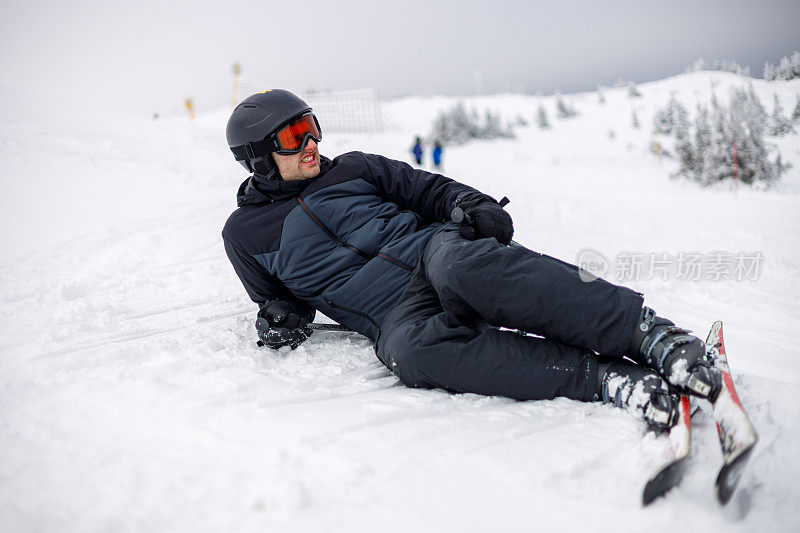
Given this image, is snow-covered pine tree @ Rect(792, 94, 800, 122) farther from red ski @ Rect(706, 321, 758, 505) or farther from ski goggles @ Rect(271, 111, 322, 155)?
ski goggles @ Rect(271, 111, 322, 155)

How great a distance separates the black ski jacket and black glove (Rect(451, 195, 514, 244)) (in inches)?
7.4

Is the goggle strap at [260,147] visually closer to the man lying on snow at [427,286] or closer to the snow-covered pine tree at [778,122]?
the man lying on snow at [427,286]

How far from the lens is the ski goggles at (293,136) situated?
2.55 meters

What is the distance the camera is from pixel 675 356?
1627 millimetres

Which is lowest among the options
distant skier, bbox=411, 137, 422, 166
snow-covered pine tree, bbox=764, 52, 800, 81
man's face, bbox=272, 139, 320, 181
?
distant skier, bbox=411, 137, 422, 166

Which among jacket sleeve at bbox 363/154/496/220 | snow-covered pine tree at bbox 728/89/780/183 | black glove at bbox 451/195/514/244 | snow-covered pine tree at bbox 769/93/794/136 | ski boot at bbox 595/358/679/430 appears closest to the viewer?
ski boot at bbox 595/358/679/430

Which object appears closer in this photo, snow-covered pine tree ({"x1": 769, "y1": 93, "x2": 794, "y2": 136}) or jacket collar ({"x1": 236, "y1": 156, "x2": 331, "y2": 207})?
jacket collar ({"x1": 236, "y1": 156, "x2": 331, "y2": 207})

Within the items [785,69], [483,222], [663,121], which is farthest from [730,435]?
[663,121]

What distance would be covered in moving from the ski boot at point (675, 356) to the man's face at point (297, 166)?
1864 mm

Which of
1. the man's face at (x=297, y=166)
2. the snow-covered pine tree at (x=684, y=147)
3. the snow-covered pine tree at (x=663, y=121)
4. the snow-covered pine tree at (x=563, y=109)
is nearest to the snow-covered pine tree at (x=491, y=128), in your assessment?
the snow-covered pine tree at (x=563, y=109)

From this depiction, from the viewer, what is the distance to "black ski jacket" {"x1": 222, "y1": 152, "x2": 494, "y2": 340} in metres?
2.38

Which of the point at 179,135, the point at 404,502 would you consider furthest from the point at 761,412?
the point at 179,135

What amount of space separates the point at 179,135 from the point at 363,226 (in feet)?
32.0

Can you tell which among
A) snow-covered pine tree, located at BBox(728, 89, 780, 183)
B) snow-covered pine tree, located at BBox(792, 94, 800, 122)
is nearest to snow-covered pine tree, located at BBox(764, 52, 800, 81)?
snow-covered pine tree, located at BBox(792, 94, 800, 122)
